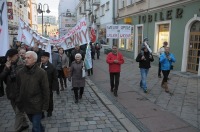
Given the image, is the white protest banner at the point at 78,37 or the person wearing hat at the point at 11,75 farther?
the white protest banner at the point at 78,37

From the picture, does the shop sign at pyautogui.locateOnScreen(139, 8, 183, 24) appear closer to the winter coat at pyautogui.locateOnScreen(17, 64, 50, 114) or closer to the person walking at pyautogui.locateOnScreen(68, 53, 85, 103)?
the person walking at pyautogui.locateOnScreen(68, 53, 85, 103)

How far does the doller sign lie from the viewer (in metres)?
10.4

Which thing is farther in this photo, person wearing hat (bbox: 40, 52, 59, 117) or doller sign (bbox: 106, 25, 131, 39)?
doller sign (bbox: 106, 25, 131, 39)

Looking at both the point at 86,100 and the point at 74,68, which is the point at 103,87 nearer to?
the point at 86,100

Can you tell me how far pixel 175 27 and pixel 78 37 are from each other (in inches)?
274

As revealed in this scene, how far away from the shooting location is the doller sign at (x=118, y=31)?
1038 cm

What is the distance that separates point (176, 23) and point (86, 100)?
8069 millimetres

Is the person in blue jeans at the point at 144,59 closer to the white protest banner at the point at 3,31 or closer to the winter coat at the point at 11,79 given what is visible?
the winter coat at the point at 11,79

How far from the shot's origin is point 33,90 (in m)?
3.78

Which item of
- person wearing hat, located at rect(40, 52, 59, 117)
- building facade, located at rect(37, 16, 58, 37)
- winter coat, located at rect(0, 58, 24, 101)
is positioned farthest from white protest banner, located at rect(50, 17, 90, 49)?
building facade, located at rect(37, 16, 58, 37)

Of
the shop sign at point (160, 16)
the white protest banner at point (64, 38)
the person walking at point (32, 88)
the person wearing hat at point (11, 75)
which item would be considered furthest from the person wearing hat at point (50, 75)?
the shop sign at point (160, 16)

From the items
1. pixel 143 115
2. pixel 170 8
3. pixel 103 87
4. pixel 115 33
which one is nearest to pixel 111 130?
pixel 143 115

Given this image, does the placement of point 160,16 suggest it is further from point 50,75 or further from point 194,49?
point 50,75

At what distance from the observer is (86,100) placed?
7109mm
